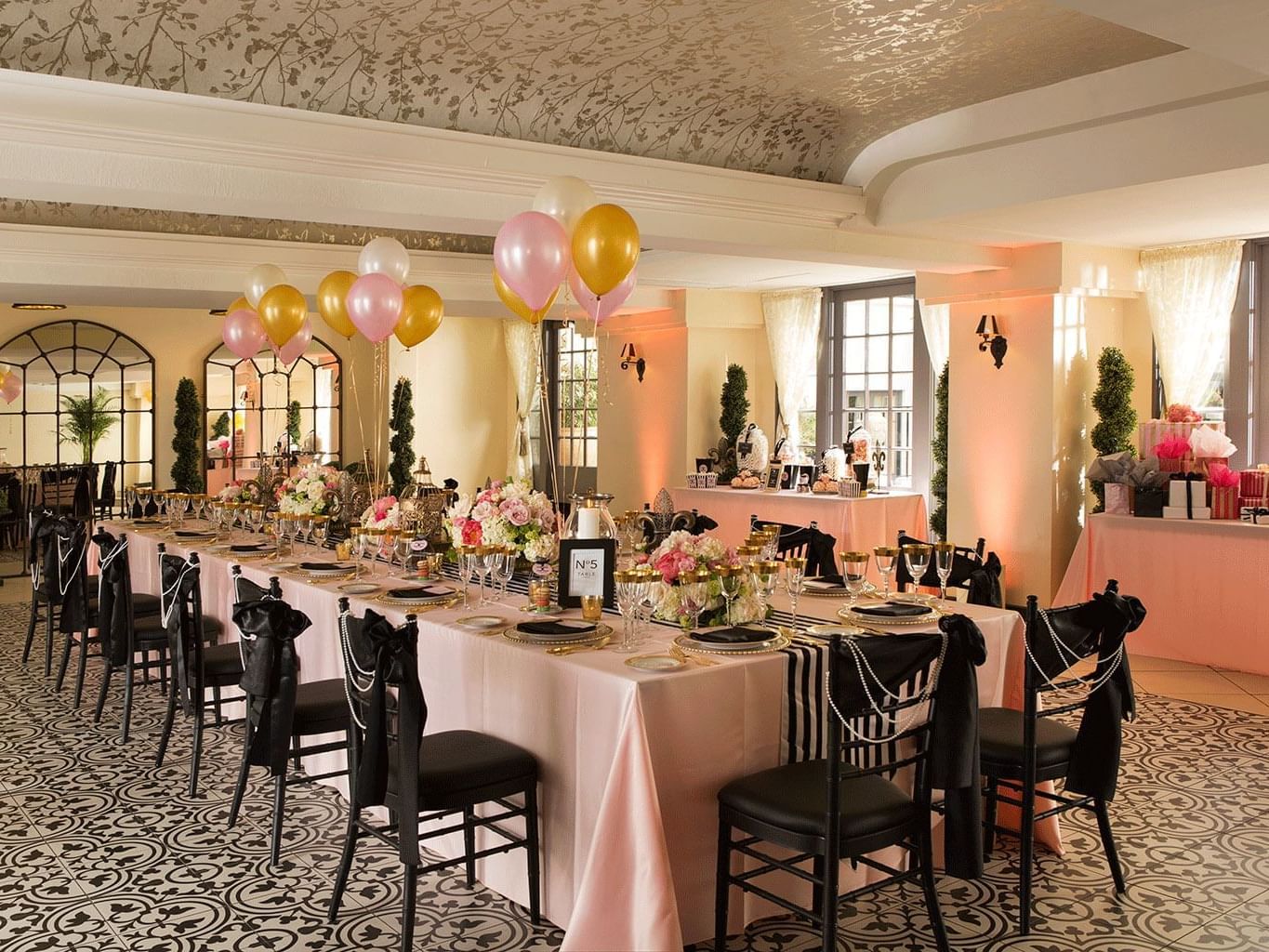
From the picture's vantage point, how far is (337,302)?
6797 millimetres

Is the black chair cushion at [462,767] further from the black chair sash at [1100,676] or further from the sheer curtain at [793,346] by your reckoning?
the sheer curtain at [793,346]

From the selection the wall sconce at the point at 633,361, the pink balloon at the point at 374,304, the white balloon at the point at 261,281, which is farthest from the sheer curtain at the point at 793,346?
the pink balloon at the point at 374,304

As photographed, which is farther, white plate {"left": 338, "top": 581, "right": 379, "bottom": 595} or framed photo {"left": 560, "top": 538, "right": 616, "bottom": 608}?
white plate {"left": 338, "top": 581, "right": 379, "bottom": 595}

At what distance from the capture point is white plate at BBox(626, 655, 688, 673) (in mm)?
3434

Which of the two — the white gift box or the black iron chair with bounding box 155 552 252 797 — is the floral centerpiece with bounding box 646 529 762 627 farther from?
the white gift box

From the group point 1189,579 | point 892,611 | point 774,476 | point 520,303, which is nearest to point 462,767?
point 892,611

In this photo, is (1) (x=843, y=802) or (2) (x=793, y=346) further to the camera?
(2) (x=793, y=346)

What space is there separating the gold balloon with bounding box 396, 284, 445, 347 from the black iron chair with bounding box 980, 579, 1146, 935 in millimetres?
4176

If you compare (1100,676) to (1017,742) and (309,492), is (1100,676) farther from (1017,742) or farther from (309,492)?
(309,492)

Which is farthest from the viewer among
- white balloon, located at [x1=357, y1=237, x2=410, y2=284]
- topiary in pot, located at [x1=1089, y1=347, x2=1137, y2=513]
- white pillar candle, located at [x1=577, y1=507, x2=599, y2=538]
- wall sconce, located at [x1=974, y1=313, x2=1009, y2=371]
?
wall sconce, located at [x1=974, y1=313, x2=1009, y2=371]

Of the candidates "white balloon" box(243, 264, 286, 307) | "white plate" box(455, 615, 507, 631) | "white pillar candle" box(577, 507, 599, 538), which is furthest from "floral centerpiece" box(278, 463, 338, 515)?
"white plate" box(455, 615, 507, 631)

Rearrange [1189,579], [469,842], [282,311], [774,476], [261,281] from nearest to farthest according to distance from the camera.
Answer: [469,842] → [282,311] → [261,281] → [1189,579] → [774,476]

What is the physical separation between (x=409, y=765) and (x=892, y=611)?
6.04 ft

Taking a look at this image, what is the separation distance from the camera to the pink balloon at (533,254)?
5008 mm
